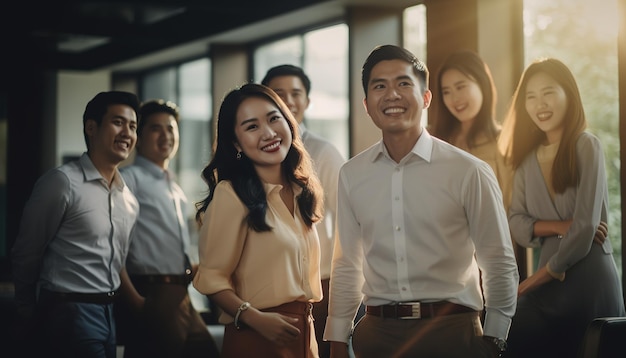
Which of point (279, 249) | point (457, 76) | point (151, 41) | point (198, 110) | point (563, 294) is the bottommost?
point (563, 294)

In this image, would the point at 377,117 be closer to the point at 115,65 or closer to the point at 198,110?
the point at 198,110

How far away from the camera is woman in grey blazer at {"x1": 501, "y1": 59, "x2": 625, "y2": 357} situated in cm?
369

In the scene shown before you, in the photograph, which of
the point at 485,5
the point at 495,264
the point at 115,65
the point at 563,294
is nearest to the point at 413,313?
the point at 495,264

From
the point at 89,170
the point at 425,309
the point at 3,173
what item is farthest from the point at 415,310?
the point at 3,173

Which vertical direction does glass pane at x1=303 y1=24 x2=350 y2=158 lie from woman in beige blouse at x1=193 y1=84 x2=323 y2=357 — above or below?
above

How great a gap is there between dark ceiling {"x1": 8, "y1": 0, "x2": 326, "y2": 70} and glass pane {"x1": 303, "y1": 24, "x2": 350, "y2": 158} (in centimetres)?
56

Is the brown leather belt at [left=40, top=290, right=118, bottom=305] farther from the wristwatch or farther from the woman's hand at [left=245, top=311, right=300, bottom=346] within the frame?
the wristwatch

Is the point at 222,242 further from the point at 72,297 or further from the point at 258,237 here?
the point at 72,297

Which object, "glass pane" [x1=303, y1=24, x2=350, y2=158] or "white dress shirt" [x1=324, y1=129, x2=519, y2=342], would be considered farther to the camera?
"glass pane" [x1=303, y1=24, x2=350, y2=158]

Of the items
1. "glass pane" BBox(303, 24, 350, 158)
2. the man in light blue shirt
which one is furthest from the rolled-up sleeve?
"glass pane" BBox(303, 24, 350, 158)

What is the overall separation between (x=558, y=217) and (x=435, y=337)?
4.45ft

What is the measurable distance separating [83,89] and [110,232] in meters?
9.11

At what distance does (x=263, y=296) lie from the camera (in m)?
2.83

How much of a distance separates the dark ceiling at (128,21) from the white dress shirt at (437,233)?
15.5 ft
